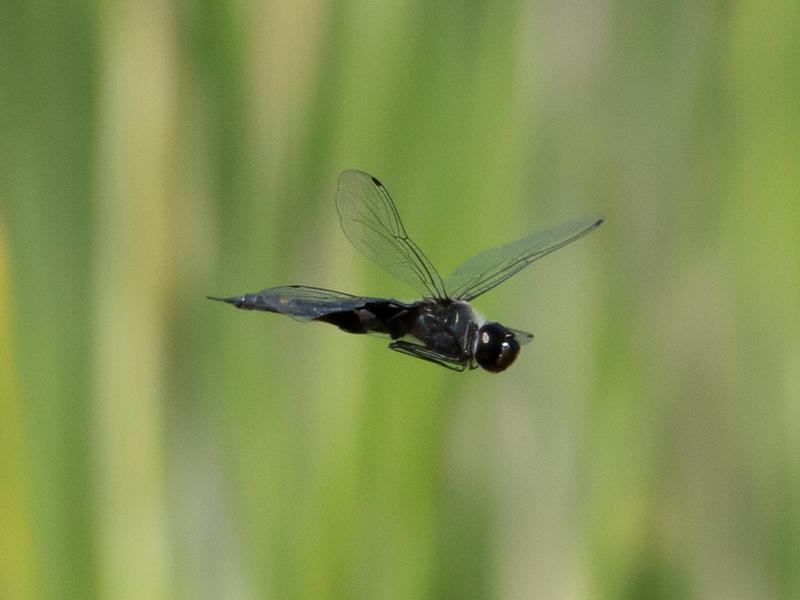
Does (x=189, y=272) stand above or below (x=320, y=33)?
below

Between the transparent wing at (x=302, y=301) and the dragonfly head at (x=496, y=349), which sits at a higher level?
the transparent wing at (x=302, y=301)

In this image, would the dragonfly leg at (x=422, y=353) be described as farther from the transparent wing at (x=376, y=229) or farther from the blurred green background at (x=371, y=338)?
the blurred green background at (x=371, y=338)

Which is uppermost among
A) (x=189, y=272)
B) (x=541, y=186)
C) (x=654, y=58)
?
(x=654, y=58)

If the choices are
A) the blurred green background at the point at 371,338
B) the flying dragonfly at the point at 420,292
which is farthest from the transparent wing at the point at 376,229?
the blurred green background at the point at 371,338

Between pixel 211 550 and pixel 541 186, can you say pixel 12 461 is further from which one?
pixel 541 186

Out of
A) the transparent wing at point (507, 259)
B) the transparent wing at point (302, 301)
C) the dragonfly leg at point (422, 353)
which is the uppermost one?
the transparent wing at point (507, 259)

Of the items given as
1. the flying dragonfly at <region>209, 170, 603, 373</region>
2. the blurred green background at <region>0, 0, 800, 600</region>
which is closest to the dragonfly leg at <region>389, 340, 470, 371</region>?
the flying dragonfly at <region>209, 170, 603, 373</region>

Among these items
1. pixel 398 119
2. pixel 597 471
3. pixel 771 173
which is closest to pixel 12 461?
pixel 398 119

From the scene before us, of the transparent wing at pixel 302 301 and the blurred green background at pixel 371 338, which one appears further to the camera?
the blurred green background at pixel 371 338
